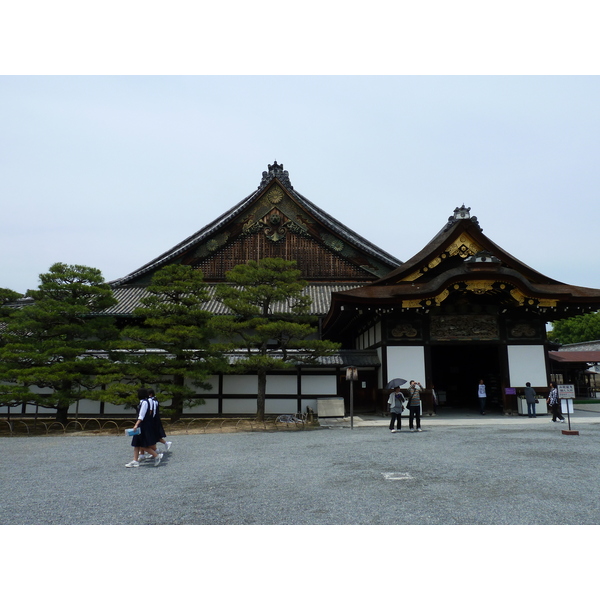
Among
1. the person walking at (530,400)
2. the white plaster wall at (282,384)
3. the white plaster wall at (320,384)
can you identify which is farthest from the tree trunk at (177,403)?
the person walking at (530,400)

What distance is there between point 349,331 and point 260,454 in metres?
16.5

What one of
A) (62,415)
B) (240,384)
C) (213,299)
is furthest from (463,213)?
(62,415)

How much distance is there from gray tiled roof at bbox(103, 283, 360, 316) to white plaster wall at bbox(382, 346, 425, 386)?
4.90 meters

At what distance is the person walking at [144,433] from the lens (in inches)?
351

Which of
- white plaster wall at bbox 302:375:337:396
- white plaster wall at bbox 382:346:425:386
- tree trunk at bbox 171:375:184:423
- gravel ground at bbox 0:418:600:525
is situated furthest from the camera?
white plaster wall at bbox 302:375:337:396

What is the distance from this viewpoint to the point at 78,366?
54.0 feet

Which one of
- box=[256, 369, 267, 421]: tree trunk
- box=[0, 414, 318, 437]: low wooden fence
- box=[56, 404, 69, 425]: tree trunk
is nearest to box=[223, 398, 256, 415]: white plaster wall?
box=[0, 414, 318, 437]: low wooden fence

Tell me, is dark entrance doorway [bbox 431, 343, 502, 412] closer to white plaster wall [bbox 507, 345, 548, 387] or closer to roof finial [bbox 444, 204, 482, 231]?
white plaster wall [bbox 507, 345, 548, 387]

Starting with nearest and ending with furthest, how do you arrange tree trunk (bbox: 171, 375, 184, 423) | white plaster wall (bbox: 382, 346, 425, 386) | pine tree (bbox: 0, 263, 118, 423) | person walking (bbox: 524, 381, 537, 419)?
1. pine tree (bbox: 0, 263, 118, 423)
2. person walking (bbox: 524, 381, 537, 419)
3. tree trunk (bbox: 171, 375, 184, 423)
4. white plaster wall (bbox: 382, 346, 425, 386)

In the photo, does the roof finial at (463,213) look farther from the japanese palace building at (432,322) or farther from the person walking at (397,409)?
the person walking at (397,409)

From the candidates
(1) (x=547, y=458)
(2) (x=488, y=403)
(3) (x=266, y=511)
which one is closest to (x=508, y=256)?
(2) (x=488, y=403)

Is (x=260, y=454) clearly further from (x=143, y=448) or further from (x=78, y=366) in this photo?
(x=78, y=366)

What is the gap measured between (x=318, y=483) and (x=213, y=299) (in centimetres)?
1808

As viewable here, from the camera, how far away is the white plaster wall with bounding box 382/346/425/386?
17.9m
